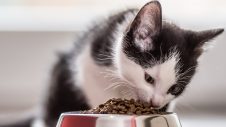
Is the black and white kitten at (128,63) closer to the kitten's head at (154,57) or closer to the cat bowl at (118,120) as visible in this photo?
the kitten's head at (154,57)


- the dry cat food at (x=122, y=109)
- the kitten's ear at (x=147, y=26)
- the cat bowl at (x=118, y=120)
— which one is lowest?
the cat bowl at (x=118, y=120)

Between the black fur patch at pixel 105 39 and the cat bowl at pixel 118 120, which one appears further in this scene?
the black fur patch at pixel 105 39

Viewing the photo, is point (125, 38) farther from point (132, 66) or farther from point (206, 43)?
point (206, 43)

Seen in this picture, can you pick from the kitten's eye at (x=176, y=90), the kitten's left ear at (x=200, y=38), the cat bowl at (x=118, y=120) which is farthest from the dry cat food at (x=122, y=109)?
the kitten's left ear at (x=200, y=38)

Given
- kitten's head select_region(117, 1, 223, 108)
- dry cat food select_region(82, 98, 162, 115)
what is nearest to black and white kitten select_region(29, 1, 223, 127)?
kitten's head select_region(117, 1, 223, 108)

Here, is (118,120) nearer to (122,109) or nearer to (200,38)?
(122,109)

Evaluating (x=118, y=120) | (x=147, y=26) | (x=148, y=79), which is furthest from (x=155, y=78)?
(x=118, y=120)

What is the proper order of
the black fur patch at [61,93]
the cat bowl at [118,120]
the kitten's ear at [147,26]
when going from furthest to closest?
the black fur patch at [61,93] < the kitten's ear at [147,26] < the cat bowl at [118,120]
